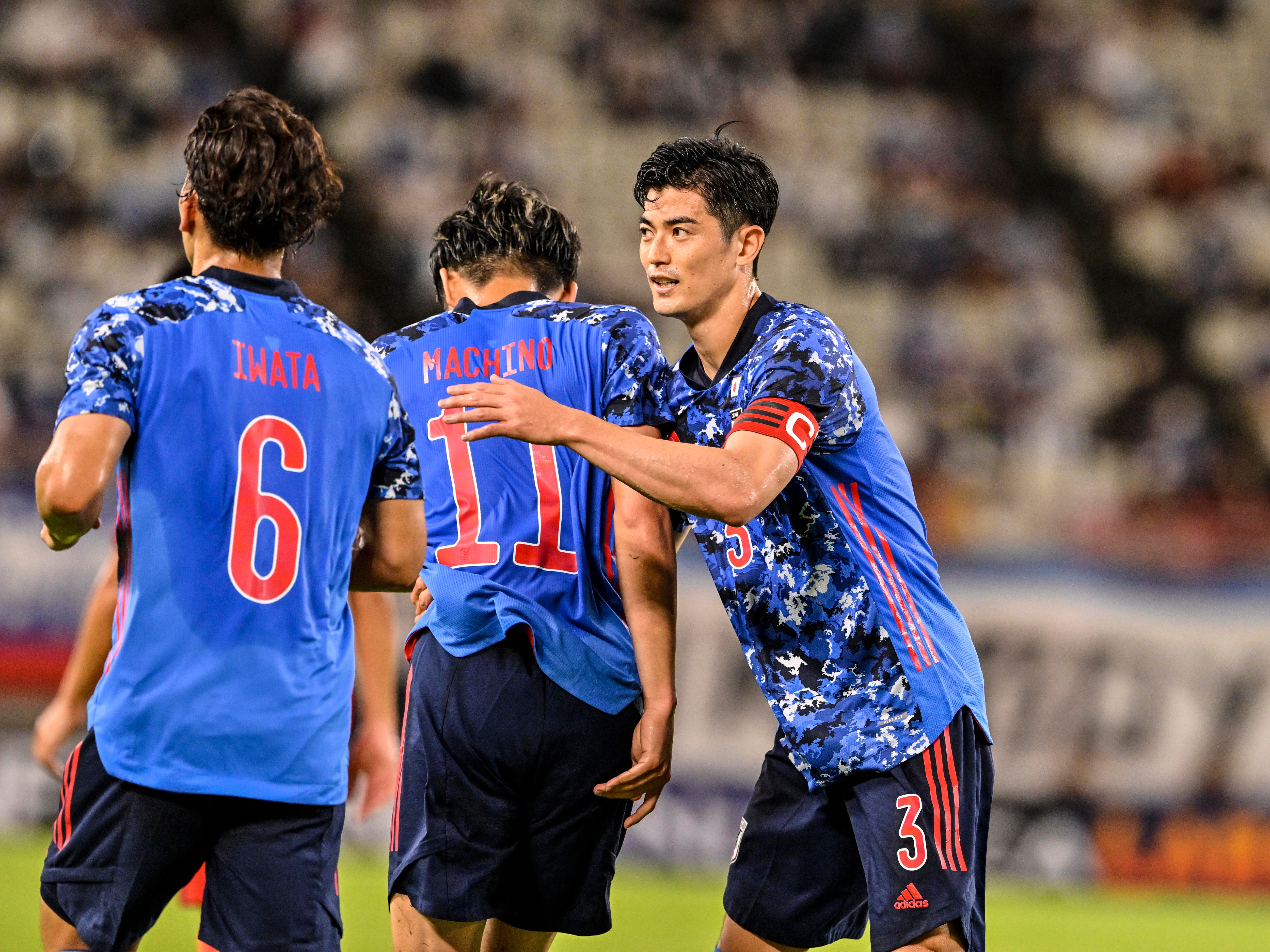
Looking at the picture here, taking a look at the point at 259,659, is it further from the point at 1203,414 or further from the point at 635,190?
the point at 1203,414

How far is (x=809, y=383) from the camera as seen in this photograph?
11.0ft

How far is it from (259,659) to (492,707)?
3.11 feet

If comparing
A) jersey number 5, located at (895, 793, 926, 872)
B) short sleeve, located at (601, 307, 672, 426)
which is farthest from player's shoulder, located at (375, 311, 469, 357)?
jersey number 5, located at (895, 793, 926, 872)

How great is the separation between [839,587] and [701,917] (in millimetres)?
4436

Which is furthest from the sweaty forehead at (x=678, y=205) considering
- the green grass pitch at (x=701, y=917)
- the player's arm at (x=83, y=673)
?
the green grass pitch at (x=701, y=917)

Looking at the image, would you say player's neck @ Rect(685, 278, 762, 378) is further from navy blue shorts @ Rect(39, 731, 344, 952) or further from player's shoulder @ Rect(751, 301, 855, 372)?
navy blue shorts @ Rect(39, 731, 344, 952)

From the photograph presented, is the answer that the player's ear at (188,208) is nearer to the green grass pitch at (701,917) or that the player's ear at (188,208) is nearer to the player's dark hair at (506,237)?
the player's dark hair at (506,237)

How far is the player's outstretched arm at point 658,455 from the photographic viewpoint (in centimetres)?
305

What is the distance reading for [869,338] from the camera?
12.3 m

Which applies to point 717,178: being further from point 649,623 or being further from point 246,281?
point 246,281

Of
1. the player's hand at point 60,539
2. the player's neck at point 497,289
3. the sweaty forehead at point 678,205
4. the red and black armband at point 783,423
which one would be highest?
the sweaty forehead at point 678,205

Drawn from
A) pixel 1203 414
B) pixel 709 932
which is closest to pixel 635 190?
pixel 709 932

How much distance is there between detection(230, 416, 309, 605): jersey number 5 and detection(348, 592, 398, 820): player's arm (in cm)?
78

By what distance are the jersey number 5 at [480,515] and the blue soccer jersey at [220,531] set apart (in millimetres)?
840
